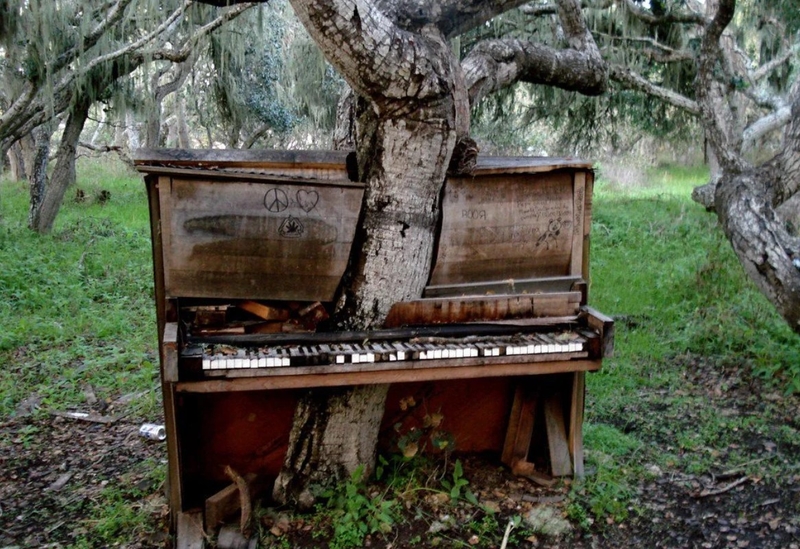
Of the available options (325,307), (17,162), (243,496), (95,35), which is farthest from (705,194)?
(17,162)

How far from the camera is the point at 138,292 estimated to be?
9.16 meters

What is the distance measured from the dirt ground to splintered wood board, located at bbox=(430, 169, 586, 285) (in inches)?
50.4

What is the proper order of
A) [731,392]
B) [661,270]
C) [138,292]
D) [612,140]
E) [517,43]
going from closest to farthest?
1. [517,43]
2. [731,392]
3. [138,292]
4. [661,270]
5. [612,140]

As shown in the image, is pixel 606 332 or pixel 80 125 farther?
pixel 80 125

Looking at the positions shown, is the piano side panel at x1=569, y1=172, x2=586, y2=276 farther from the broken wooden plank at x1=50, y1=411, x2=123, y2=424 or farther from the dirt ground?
the broken wooden plank at x1=50, y1=411, x2=123, y2=424

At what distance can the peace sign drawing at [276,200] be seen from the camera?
148 inches

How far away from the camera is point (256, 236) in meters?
3.75

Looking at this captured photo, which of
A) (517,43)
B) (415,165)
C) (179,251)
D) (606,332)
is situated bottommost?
(606,332)

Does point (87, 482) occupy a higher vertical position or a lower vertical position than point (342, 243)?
lower

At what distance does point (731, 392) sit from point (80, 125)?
421 inches

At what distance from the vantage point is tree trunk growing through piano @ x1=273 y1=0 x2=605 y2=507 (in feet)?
11.7

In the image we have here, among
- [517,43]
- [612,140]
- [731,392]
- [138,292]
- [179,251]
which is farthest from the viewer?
[612,140]

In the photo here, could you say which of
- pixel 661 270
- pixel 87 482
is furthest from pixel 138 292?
pixel 661 270

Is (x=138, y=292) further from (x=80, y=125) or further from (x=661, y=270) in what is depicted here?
(x=661, y=270)
